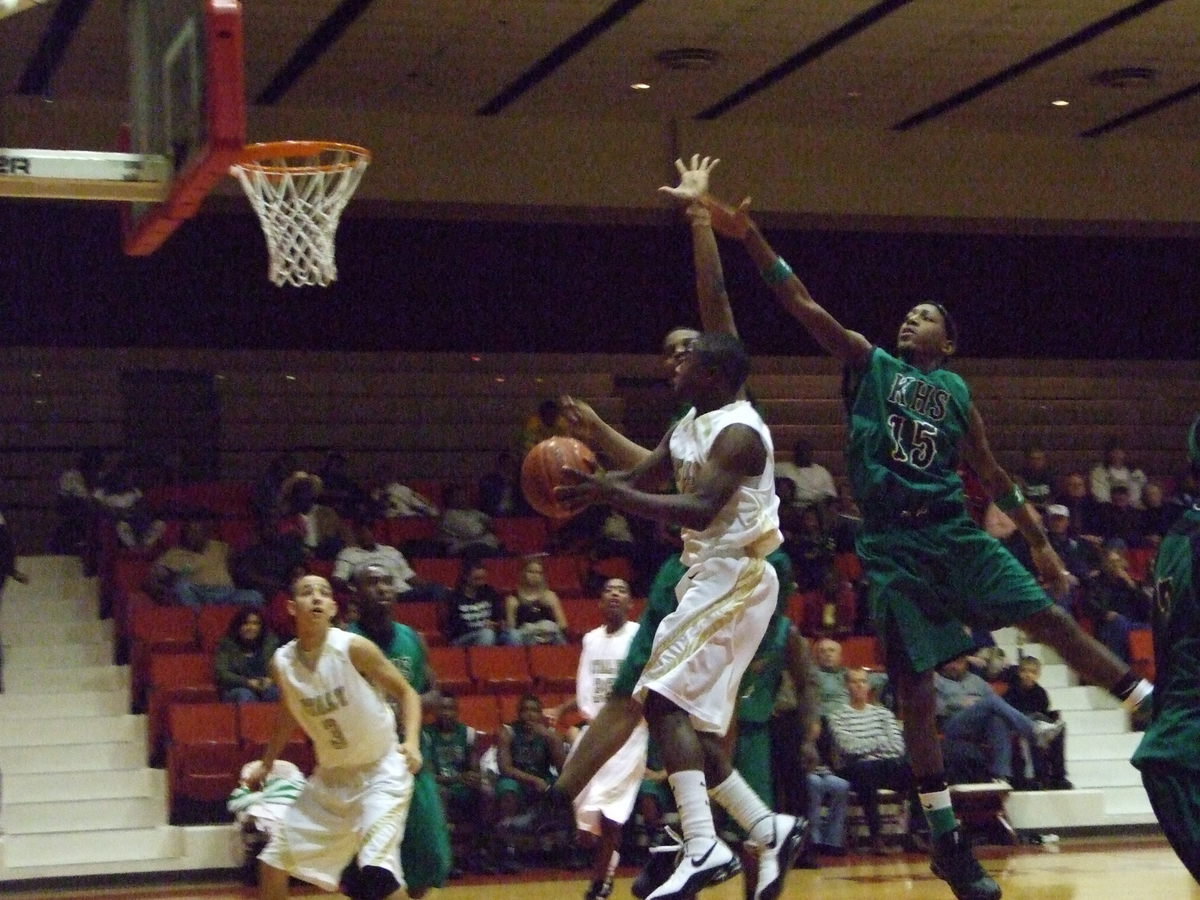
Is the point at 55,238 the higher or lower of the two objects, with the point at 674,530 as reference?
higher

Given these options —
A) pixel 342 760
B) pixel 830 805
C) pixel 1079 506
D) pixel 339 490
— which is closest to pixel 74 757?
pixel 339 490

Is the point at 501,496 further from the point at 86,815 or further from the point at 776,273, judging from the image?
the point at 776,273

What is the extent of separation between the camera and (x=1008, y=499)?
Answer: 6.28 meters

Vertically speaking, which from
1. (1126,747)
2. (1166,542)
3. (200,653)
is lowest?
(1126,747)

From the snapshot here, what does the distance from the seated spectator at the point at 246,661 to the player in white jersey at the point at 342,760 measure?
4419 mm

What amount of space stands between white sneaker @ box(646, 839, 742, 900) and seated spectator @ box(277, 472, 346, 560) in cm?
806

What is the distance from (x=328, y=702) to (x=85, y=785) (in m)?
5.43

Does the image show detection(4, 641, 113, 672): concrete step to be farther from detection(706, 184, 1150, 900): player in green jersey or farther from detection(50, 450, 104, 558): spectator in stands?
detection(706, 184, 1150, 900): player in green jersey

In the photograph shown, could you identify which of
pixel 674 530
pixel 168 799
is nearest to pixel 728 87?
pixel 674 530

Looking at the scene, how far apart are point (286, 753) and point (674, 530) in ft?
10.4

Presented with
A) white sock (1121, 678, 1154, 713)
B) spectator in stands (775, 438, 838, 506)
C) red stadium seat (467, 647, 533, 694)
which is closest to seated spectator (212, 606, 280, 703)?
red stadium seat (467, 647, 533, 694)

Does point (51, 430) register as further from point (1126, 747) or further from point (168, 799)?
point (1126, 747)

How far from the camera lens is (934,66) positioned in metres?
14.6

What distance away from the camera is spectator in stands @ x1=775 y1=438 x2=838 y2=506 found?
614 inches
